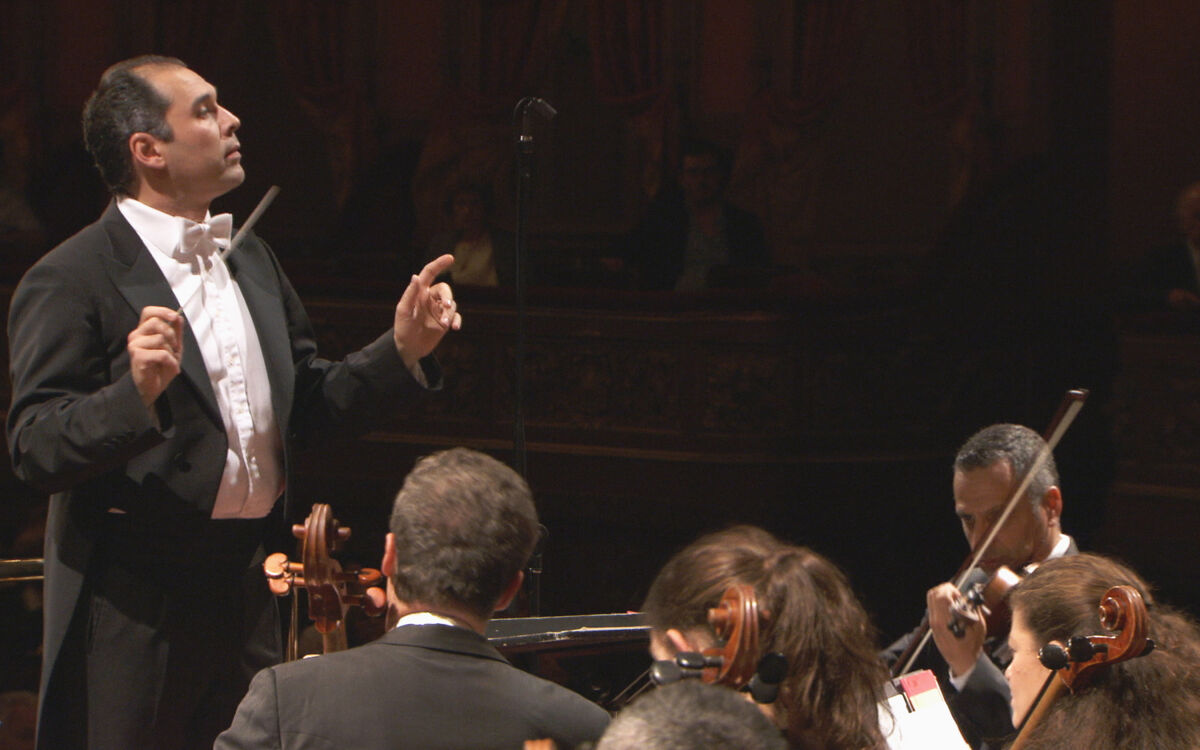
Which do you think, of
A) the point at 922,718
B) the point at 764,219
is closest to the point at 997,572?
the point at 922,718

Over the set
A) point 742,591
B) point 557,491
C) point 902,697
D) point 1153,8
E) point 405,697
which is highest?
point 1153,8

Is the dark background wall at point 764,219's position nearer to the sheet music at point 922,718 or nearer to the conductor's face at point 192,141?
the sheet music at point 922,718

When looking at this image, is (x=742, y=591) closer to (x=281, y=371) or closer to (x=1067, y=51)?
(x=281, y=371)

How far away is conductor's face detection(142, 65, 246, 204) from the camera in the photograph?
228 centimetres

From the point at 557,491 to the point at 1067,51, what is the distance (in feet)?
14.2

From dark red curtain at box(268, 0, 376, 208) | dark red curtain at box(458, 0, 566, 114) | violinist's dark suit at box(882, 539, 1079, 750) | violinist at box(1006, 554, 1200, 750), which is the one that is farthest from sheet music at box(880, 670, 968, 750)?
dark red curtain at box(268, 0, 376, 208)

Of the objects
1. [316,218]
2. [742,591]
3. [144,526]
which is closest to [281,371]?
[144,526]

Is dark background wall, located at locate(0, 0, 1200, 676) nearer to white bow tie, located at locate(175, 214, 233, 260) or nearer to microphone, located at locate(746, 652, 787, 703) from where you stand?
white bow tie, located at locate(175, 214, 233, 260)

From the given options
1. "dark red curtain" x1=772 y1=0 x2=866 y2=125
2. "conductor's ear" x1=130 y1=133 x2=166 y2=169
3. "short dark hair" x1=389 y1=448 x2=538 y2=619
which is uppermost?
"dark red curtain" x1=772 y1=0 x2=866 y2=125

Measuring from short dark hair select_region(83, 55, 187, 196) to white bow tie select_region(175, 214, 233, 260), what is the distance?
0.12 m

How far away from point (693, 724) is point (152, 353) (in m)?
1.11

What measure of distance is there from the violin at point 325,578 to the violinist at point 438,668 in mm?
174

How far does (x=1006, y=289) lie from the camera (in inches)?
302

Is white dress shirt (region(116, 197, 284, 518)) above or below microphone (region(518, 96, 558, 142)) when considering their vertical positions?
below
